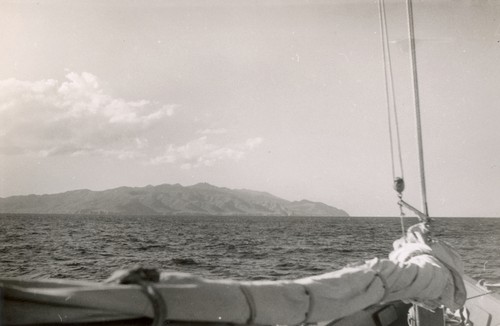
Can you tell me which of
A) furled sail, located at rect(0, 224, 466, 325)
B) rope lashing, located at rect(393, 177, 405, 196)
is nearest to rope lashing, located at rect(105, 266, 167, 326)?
furled sail, located at rect(0, 224, 466, 325)

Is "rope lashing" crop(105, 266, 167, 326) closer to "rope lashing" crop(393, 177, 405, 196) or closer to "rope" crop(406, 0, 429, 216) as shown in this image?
"rope" crop(406, 0, 429, 216)

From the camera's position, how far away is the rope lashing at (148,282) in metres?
1.79

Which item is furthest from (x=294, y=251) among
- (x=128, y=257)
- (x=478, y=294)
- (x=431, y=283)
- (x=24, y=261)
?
(x=431, y=283)

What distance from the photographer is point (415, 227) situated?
4.01 m

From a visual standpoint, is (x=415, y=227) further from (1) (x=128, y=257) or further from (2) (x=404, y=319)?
(1) (x=128, y=257)

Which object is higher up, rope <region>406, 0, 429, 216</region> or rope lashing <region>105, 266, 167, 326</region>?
rope <region>406, 0, 429, 216</region>

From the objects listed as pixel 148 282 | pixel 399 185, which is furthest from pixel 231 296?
pixel 399 185

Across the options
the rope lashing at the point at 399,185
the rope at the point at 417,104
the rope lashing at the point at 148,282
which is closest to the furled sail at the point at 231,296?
the rope lashing at the point at 148,282

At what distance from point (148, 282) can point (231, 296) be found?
1.18 ft

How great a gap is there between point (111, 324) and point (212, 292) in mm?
405

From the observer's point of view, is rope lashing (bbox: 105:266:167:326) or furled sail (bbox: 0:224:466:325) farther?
rope lashing (bbox: 105:266:167:326)

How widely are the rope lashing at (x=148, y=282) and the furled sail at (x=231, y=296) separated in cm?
2

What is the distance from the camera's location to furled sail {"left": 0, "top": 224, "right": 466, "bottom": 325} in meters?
1.65

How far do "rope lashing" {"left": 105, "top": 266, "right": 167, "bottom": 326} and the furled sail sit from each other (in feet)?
0.05
